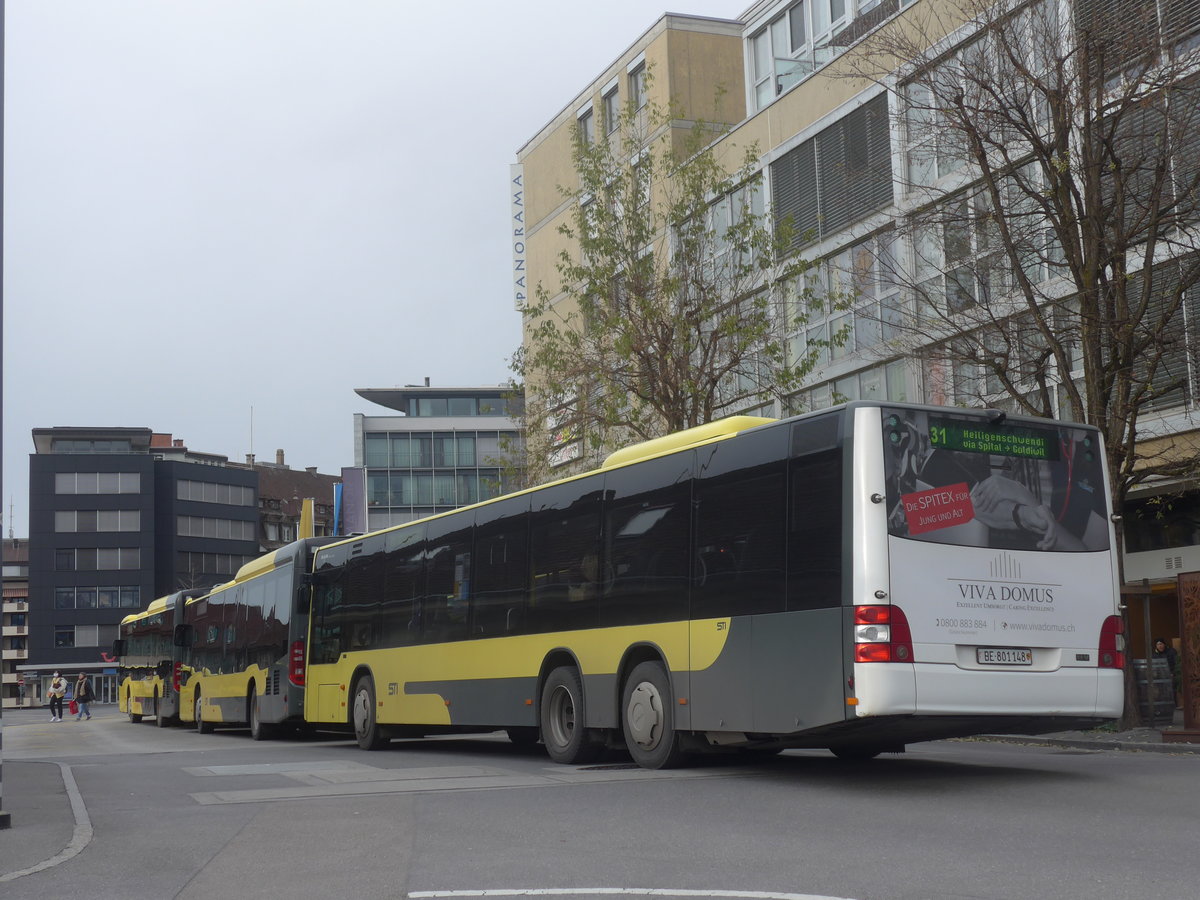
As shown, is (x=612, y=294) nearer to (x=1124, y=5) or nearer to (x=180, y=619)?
(x=1124, y=5)

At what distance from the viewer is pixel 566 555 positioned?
15945 mm

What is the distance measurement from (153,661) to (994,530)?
1260 inches

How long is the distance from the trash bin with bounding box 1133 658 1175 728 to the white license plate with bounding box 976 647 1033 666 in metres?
12.2

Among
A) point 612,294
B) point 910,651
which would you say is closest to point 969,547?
point 910,651

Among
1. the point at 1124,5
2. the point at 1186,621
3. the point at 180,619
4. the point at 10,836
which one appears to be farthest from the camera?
the point at 180,619

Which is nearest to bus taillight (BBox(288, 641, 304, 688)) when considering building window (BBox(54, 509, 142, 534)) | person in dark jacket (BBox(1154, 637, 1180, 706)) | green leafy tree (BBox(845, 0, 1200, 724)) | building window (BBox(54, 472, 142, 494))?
green leafy tree (BBox(845, 0, 1200, 724))

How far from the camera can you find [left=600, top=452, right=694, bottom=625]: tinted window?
549 inches

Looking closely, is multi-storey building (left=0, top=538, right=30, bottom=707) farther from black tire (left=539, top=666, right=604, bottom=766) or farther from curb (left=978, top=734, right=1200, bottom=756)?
black tire (left=539, top=666, right=604, bottom=766)

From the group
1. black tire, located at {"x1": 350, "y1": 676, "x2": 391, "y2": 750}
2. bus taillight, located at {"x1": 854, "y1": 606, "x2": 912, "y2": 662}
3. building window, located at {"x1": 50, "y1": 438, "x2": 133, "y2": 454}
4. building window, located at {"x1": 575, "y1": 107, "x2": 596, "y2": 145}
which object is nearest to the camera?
bus taillight, located at {"x1": 854, "y1": 606, "x2": 912, "y2": 662}

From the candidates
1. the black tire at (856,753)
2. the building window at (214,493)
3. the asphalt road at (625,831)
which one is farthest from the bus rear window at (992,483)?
the building window at (214,493)

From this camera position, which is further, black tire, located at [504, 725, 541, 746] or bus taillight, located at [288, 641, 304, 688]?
bus taillight, located at [288, 641, 304, 688]

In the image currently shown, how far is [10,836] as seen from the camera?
10.1 meters

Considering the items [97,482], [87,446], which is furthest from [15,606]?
[97,482]

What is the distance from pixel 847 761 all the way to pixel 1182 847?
6.86 meters
